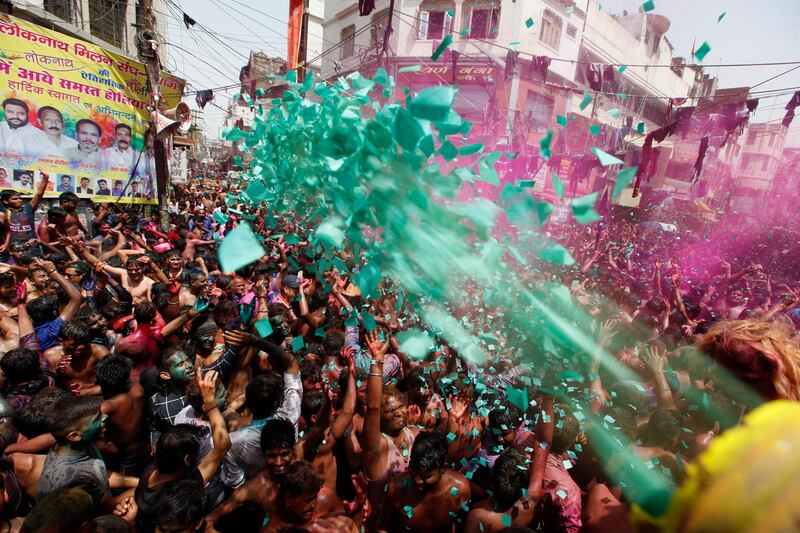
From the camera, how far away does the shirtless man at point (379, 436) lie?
2.43 meters

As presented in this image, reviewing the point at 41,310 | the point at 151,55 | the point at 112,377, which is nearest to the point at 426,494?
the point at 112,377

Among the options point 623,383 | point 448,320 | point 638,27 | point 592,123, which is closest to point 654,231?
point 592,123

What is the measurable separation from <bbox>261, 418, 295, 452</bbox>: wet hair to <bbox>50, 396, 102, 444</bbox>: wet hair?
0.97 meters

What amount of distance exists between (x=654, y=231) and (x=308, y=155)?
65.2ft

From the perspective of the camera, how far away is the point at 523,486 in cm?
218

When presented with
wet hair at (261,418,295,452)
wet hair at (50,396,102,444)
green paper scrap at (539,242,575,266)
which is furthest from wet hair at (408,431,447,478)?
wet hair at (50,396,102,444)

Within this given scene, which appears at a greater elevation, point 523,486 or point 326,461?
point 523,486

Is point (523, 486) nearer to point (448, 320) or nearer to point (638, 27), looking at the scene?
point (448, 320)

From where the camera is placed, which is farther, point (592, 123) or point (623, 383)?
point (592, 123)

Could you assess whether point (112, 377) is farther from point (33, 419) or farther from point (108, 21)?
point (108, 21)

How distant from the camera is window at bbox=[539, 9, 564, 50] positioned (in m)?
19.5

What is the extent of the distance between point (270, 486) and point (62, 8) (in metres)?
18.7

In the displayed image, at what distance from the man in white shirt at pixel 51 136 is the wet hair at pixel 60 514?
31.0 feet

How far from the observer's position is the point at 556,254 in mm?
1936
